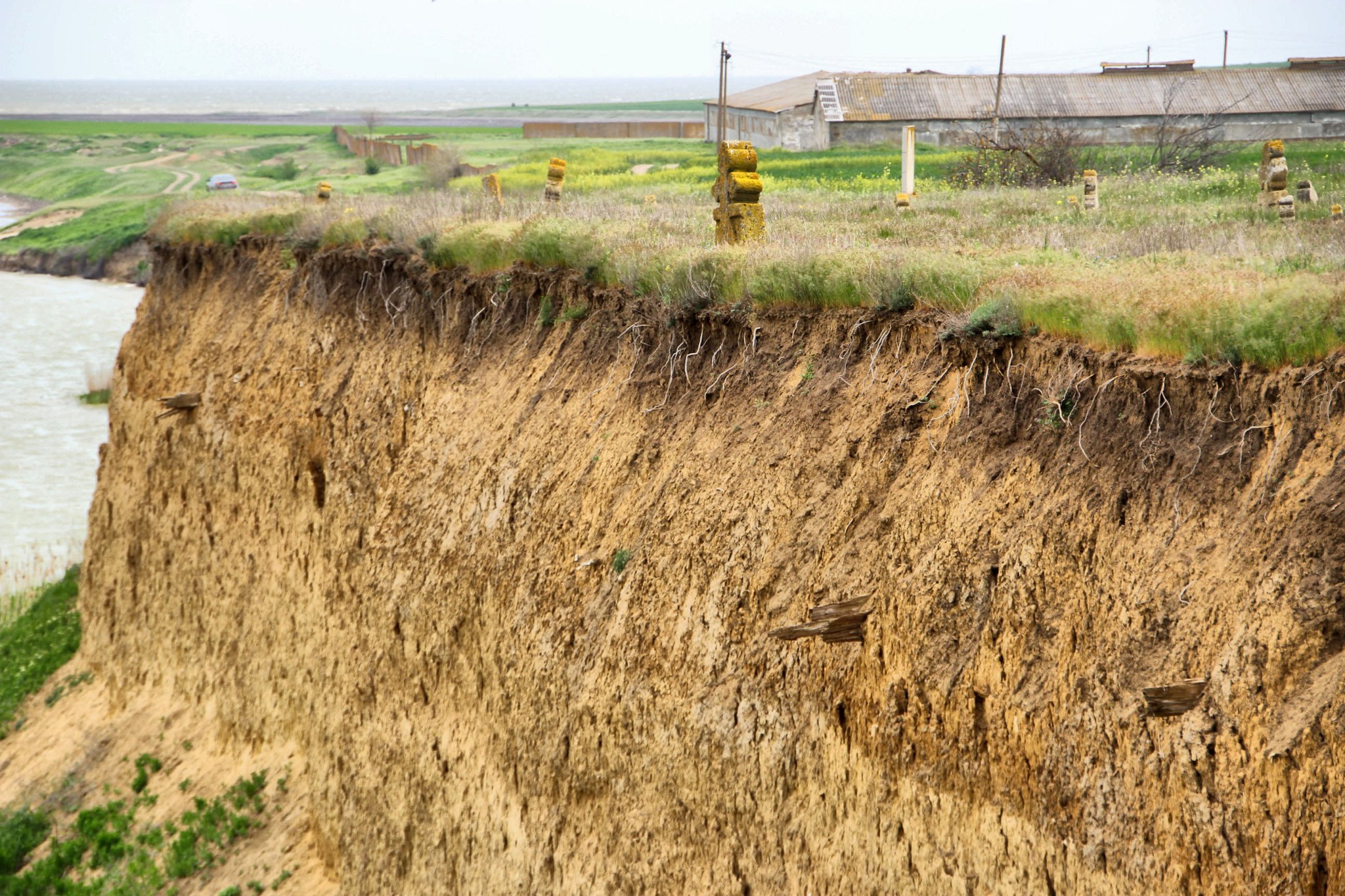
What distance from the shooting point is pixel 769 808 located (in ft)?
27.9

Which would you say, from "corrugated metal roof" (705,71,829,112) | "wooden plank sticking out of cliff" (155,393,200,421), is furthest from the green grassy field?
"corrugated metal roof" (705,71,829,112)

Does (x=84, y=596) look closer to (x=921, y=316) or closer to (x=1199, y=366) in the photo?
(x=921, y=316)

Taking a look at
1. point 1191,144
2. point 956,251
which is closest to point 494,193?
point 956,251

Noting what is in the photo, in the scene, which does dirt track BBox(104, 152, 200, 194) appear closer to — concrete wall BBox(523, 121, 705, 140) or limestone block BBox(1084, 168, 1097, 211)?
concrete wall BBox(523, 121, 705, 140)

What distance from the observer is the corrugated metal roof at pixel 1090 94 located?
36.2 meters

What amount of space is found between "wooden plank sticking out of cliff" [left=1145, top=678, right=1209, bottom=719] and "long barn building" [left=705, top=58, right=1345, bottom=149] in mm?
30300

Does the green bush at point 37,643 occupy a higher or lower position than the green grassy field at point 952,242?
lower

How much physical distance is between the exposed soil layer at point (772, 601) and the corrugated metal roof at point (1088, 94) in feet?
94.4

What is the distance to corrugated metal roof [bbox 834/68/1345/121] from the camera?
3622 cm

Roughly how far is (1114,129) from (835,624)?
34.5 m

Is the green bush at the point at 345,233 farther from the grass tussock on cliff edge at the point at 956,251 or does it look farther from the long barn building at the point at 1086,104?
the long barn building at the point at 1086,104

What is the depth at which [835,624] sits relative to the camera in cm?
809

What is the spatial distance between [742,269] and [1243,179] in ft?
45.1

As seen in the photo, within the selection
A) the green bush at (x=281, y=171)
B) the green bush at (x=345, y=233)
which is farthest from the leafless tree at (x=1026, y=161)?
the green bush at (x=281, y=171)
